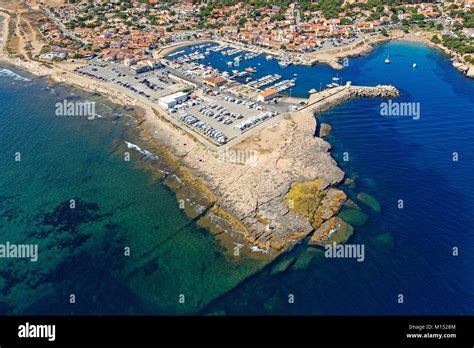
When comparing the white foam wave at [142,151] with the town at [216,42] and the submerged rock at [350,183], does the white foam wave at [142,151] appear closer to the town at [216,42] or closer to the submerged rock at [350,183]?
the town at [216,42]

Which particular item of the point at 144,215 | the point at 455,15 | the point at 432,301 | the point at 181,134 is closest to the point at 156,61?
the point at 181,134

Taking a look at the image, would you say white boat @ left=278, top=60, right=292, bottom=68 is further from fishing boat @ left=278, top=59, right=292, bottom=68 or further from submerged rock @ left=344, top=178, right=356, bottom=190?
submerged rock @ left=344, top=178, right=356, bottom=190

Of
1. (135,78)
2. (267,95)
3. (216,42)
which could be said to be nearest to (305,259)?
(267,95)

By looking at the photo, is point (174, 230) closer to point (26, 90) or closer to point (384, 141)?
point (384, 141)

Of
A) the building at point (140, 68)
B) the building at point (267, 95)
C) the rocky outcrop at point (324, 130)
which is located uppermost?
the building at point (267, 95)

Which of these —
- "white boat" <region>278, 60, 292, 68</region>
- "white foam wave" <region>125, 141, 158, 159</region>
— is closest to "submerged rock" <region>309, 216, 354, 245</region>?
"white foam wave" <region>125, 141, 158, 159</region>

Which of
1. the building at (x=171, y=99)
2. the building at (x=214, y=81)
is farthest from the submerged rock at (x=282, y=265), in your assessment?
the building at (x=214, y=81)
